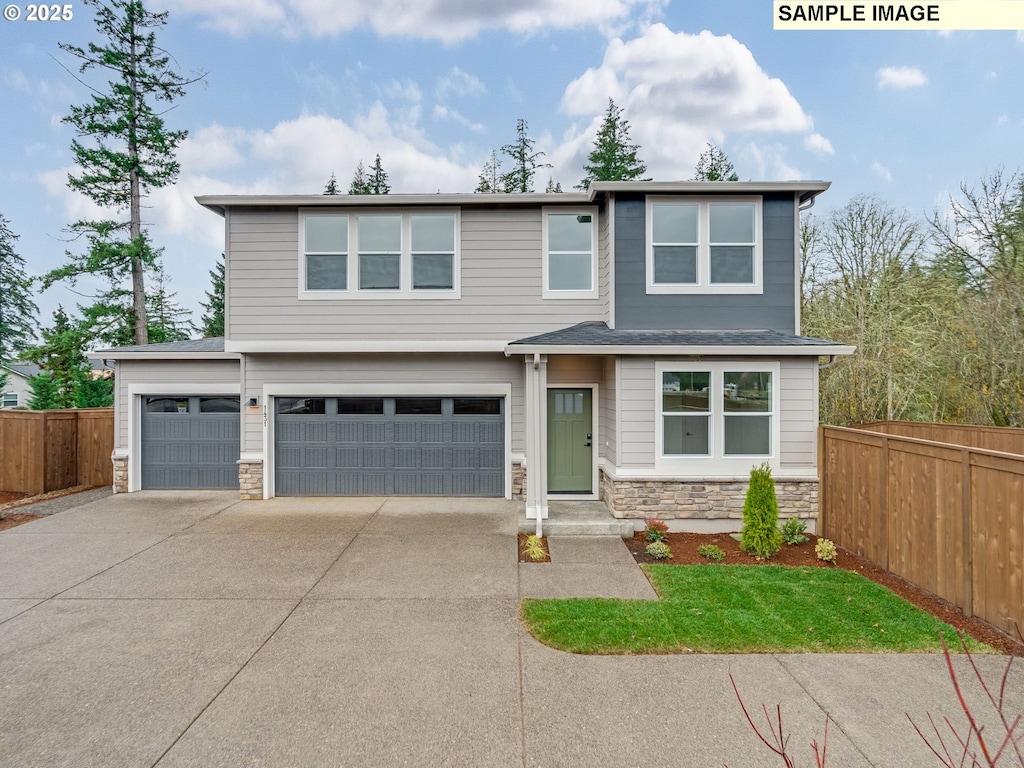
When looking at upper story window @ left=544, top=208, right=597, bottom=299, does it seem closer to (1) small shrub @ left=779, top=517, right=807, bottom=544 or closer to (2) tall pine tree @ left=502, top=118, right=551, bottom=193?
(1) small shrub @ left=779, top=517, right=807, bottom=544

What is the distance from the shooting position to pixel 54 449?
10.2 meters

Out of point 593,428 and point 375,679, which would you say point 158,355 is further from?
point 375,679

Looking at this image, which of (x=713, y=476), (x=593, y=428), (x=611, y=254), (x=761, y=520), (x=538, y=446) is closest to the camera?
(x=761, y=520)

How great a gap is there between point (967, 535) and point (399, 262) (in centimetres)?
844

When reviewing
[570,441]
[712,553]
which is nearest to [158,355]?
[570,441]

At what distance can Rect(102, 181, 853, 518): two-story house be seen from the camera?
27.5 feet

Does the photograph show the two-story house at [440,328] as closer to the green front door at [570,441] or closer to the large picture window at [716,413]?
the green front door at [570,441]

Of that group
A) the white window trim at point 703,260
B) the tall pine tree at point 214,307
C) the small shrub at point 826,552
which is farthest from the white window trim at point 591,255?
the tall pine tree at point 214,307

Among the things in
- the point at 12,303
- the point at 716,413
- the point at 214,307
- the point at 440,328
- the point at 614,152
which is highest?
the point at 614,152

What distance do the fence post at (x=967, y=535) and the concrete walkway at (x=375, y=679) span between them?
857 mm

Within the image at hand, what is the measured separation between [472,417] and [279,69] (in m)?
13.1

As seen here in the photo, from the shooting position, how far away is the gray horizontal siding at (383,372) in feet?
30.6

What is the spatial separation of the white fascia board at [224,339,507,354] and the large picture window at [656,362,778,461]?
9.95 ft

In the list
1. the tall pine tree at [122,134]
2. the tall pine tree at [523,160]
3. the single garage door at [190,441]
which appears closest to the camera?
the single garage door at [190,441]
